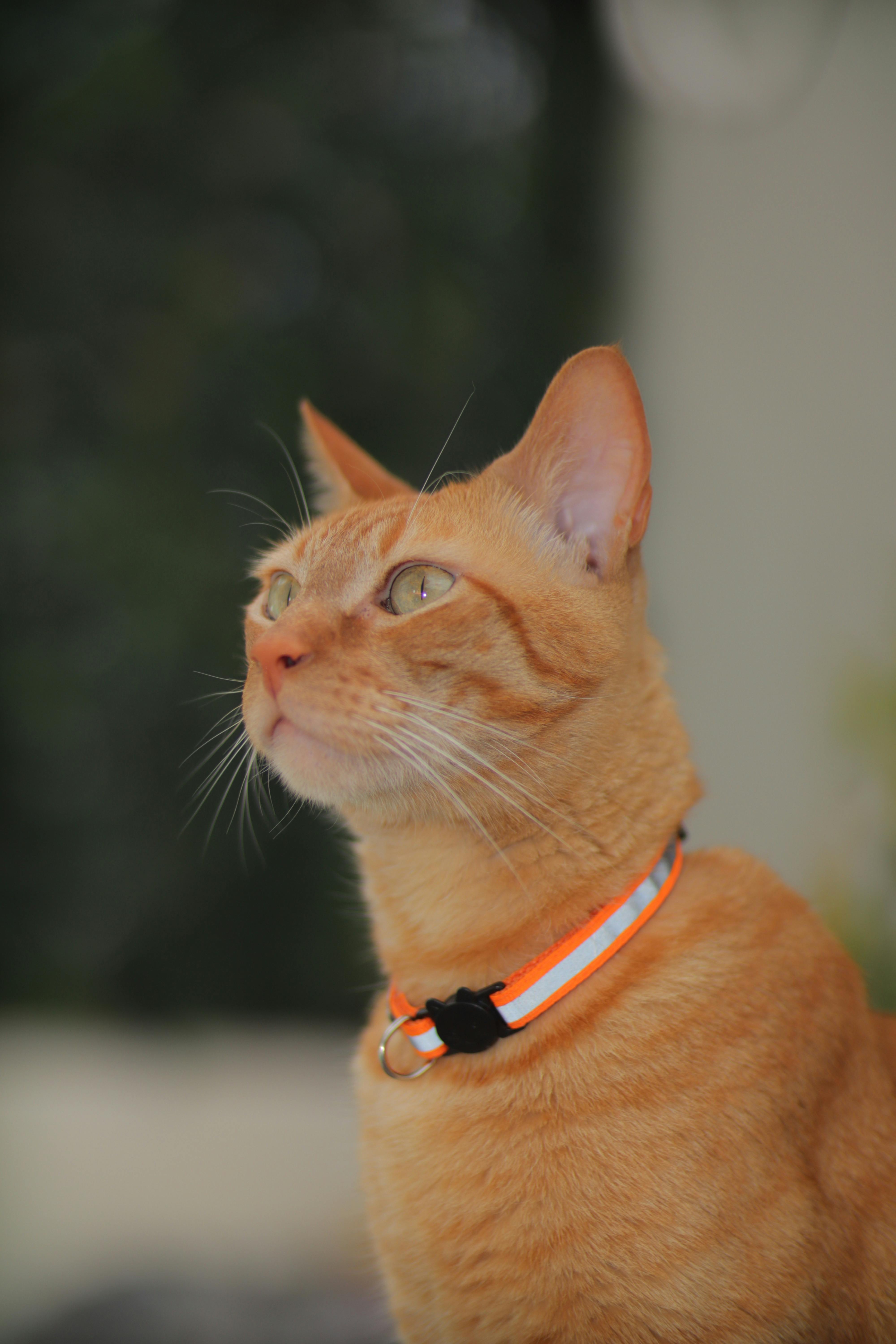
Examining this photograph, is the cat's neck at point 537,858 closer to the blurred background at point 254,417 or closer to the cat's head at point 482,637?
the cat's head at point 482,637

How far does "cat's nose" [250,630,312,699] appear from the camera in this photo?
3.11 feet

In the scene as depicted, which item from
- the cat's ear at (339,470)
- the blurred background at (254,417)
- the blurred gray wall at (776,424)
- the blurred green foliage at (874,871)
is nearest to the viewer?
the cat's ear at (339,470)

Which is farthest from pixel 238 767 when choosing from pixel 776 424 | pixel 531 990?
pixel 776 424

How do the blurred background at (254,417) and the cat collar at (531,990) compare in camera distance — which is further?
the blurred background at (254,417)

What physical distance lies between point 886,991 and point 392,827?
48.6 inches

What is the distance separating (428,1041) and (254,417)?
1.99 meters

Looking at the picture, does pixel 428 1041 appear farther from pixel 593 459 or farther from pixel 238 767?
pixel 593 459

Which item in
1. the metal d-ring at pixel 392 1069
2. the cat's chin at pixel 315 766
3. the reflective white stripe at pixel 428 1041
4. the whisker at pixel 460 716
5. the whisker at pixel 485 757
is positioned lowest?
the metal d-ring at pixel 392 1069

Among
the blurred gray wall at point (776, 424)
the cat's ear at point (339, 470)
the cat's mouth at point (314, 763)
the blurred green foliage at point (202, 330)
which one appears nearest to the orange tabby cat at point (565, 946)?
the cat's mouth at point (314, 763)

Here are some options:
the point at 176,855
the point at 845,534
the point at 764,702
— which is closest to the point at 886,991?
the point at 764,702

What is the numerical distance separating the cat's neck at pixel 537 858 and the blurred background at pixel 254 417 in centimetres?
121

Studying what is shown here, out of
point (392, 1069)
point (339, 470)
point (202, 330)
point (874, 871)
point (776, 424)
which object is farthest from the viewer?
point (202, 330)

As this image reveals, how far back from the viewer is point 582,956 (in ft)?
3.20

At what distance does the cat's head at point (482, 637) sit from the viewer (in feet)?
3.09
